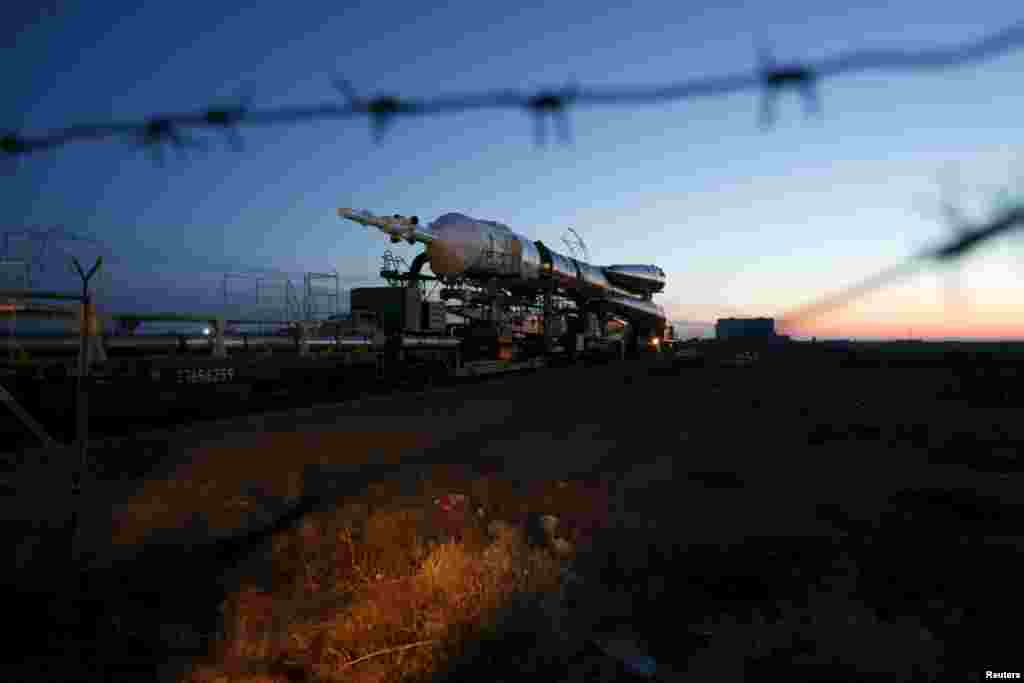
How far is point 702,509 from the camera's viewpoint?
19.6 feet

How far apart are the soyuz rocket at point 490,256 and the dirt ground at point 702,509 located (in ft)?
17.8

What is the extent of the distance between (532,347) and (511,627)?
18.1 m

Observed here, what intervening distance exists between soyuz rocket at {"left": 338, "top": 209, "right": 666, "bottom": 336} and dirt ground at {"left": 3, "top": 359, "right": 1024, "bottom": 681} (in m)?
5.41

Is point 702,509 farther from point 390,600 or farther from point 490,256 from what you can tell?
point 490,256

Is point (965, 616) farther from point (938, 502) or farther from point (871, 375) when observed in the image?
point (871, 375)

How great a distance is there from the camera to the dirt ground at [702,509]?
370 cm

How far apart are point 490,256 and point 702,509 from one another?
1210 centimetres

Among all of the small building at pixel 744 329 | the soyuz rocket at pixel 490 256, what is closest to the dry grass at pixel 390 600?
the soyuz rocket at pixel 490 256

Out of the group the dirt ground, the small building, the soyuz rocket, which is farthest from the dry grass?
the small building

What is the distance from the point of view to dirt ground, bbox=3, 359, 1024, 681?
12.1 feet

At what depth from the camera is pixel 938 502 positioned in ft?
20.3

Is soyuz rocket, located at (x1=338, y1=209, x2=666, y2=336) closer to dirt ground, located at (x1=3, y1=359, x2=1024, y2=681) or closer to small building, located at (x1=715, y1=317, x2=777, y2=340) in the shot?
dirt ground, located at (x1=3, y1=359, x2=1024, y2=681)

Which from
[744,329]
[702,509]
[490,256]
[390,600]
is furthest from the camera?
[744,329]

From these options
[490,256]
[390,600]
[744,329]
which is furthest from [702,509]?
[744,329]
